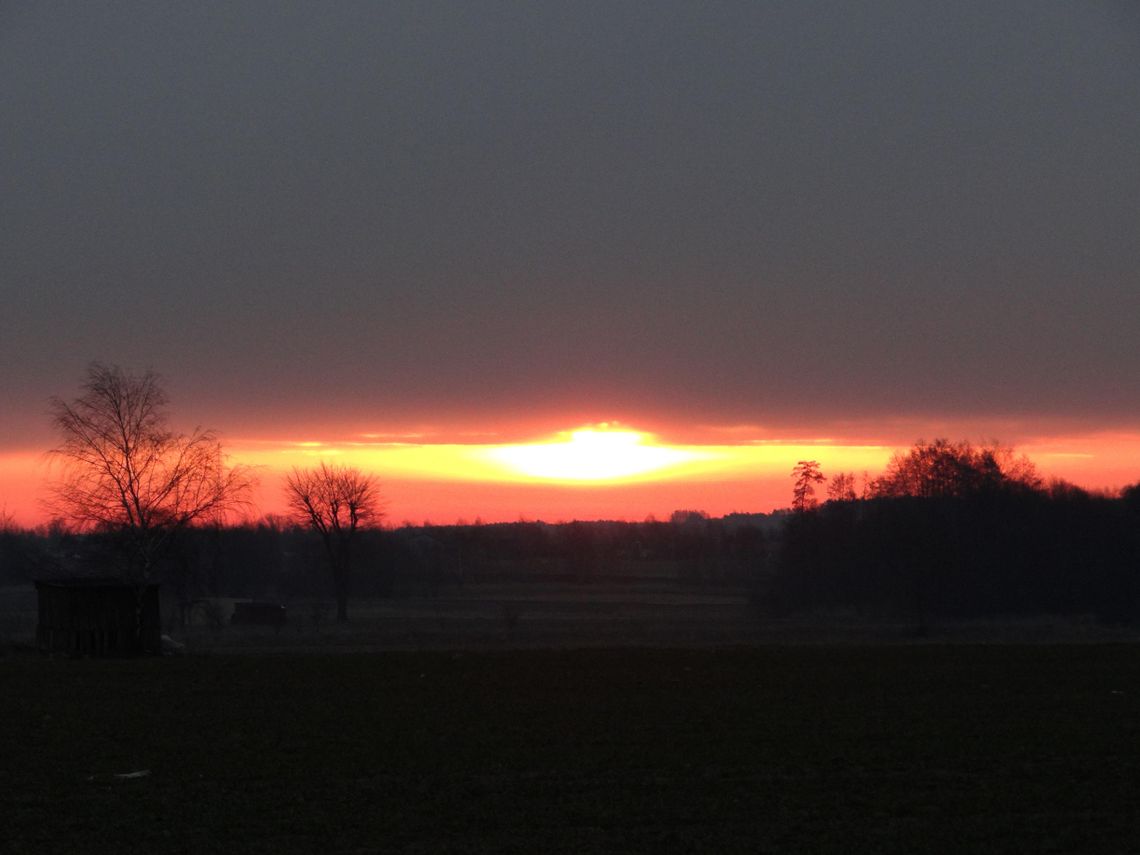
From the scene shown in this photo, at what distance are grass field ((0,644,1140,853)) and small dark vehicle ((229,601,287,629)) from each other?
34.9 meters

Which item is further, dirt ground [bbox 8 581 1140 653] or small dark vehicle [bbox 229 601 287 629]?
small dark vehicle [bbox 229 601 287 629]

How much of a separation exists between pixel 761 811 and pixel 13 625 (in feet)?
185

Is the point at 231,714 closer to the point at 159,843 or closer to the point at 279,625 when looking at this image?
the point at 159,843

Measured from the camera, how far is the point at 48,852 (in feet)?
35.4

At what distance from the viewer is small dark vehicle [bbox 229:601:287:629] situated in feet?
203

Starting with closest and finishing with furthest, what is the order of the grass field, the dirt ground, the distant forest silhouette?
the grass field → the dirt ground → the distant forest silhouette

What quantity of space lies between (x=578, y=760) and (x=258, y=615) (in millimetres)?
50890

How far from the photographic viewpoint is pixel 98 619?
33219mm

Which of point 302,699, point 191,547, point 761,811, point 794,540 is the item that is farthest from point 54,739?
point 794,540

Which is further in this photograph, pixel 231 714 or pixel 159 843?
pixel 231 714

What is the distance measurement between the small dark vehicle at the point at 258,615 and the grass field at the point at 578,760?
34909 millimetres

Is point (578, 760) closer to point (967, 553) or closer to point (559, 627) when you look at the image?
point (559, 627)

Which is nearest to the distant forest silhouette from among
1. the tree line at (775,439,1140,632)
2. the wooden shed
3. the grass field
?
the tree line at (775,439,1140,632)

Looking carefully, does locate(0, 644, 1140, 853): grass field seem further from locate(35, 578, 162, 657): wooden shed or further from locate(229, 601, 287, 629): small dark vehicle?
locate(229, 601, 287, 629): small dark vehicle
